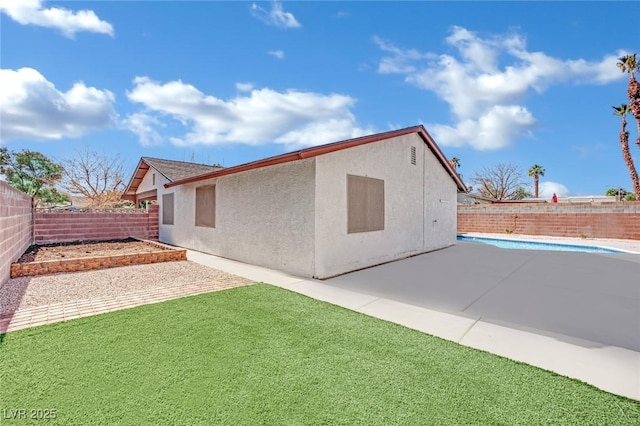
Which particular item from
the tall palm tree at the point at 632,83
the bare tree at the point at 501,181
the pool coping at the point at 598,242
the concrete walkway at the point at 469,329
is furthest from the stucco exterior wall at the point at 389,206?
the bare tree at the point at 501,181

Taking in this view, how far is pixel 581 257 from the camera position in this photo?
1153cm

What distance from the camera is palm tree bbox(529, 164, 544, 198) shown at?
139ft

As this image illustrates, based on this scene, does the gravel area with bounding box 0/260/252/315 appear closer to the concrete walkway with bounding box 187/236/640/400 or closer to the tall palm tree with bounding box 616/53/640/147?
the concrete walkway with bounding box 187/236/640/400

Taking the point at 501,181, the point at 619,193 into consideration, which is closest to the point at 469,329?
the point at 619,193

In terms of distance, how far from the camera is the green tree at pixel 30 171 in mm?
22719

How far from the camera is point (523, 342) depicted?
13.4ft

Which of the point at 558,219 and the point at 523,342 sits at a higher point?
the point at 558,219

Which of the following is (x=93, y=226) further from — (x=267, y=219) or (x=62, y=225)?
(x=267, y=219)

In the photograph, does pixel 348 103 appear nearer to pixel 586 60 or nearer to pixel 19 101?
pixel 586 60

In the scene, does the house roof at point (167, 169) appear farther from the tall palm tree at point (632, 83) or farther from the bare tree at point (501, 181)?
the bare tree at point (501, 181)

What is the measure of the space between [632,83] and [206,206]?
1298 inches

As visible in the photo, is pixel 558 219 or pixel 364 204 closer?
pixel 364 204

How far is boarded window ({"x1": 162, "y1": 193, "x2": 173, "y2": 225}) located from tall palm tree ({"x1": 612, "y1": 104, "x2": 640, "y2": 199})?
3506 centimetres

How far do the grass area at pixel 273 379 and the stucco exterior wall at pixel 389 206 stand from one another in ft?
12.1
